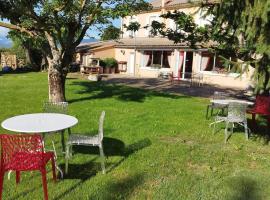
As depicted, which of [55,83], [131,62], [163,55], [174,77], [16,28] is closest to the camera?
[16,28]

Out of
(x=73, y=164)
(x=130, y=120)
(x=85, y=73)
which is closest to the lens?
(x=73, y=164)

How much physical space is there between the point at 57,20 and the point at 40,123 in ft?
28.9

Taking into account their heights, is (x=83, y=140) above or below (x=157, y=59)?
below

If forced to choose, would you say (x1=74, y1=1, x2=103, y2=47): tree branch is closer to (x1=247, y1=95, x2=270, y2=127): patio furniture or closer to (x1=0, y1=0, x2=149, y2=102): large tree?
(x1=0, y1=0, x2=149, y2=102): large tree

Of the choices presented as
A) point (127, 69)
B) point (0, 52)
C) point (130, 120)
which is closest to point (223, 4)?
point (130, 120)

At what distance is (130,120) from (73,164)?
4907 millimetres

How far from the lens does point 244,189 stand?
6.42m

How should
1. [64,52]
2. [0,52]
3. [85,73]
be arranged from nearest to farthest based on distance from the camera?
[64,52], [85,73], [0,52]

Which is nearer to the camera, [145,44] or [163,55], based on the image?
[163,55]

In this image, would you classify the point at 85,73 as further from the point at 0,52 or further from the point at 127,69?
the point at 0,52

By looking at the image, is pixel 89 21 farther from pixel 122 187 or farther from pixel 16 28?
pixel 122 187

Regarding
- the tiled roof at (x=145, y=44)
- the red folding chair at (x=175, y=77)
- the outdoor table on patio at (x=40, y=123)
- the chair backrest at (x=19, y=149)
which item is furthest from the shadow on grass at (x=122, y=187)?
the tiled roof at (x=145, y=44)

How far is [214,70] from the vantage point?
28500mm

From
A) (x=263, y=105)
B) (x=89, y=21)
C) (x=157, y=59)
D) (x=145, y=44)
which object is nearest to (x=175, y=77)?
(x=157, y=59)
